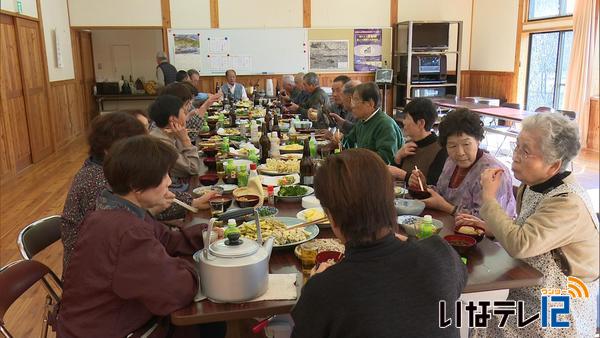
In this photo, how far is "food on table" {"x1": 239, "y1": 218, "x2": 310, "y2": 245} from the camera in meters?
1.83

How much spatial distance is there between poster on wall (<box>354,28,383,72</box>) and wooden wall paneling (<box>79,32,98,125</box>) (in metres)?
5.80

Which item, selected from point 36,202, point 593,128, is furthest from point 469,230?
point 593,128

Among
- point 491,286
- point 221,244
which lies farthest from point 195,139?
point 491,286

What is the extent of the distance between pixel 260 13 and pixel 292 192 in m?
8.24

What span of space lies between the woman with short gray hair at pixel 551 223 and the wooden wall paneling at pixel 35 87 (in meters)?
7.05

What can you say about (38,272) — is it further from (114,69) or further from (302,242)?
(114,69)

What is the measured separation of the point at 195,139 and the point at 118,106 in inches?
289

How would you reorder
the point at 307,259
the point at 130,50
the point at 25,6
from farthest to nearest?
1. the point at 130,50
2. the point at 25,6
3. the point at 307,259

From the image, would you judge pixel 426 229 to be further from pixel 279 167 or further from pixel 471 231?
pixel 279 167

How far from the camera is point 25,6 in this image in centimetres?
700

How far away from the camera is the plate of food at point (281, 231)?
5.95 ft

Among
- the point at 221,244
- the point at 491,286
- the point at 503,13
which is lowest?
the point at 491,286

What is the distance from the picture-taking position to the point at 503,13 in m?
9.39

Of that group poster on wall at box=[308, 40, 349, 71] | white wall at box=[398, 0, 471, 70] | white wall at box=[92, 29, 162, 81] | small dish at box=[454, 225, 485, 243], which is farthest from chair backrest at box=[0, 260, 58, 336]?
white wall at box=[92, 29, 162, 81]
